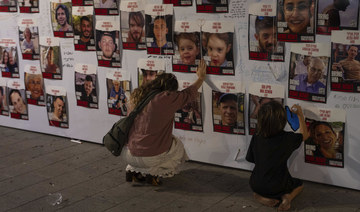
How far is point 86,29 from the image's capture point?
558cm

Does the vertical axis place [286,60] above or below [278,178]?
above

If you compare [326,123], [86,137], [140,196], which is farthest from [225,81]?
[86,137]

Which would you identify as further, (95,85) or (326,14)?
(95,85)

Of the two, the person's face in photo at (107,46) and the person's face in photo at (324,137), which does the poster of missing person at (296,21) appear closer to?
the person's face in photo at (324,137)

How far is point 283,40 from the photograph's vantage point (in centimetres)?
438

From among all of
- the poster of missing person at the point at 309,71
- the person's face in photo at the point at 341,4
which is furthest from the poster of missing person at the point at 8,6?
the person's face in photo at the point at 341,4

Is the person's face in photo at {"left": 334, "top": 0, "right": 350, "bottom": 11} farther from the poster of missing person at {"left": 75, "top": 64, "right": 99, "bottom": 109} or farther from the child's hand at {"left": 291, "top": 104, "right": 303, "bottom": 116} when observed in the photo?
the poster of missing person at {"left": 75, "top": 64, "right": 99, "bottom": 109}

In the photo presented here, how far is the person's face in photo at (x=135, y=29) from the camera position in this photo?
16.9ft

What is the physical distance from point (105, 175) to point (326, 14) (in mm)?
2516

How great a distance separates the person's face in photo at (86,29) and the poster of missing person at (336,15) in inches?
99.7

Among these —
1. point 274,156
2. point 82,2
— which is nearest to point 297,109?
point 274,156

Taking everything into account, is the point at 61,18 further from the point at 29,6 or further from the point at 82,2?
the point at 29,6

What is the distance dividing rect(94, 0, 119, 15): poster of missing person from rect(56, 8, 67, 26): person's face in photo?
0.49 metres

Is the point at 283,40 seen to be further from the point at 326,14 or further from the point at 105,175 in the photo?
the point at 105,175
